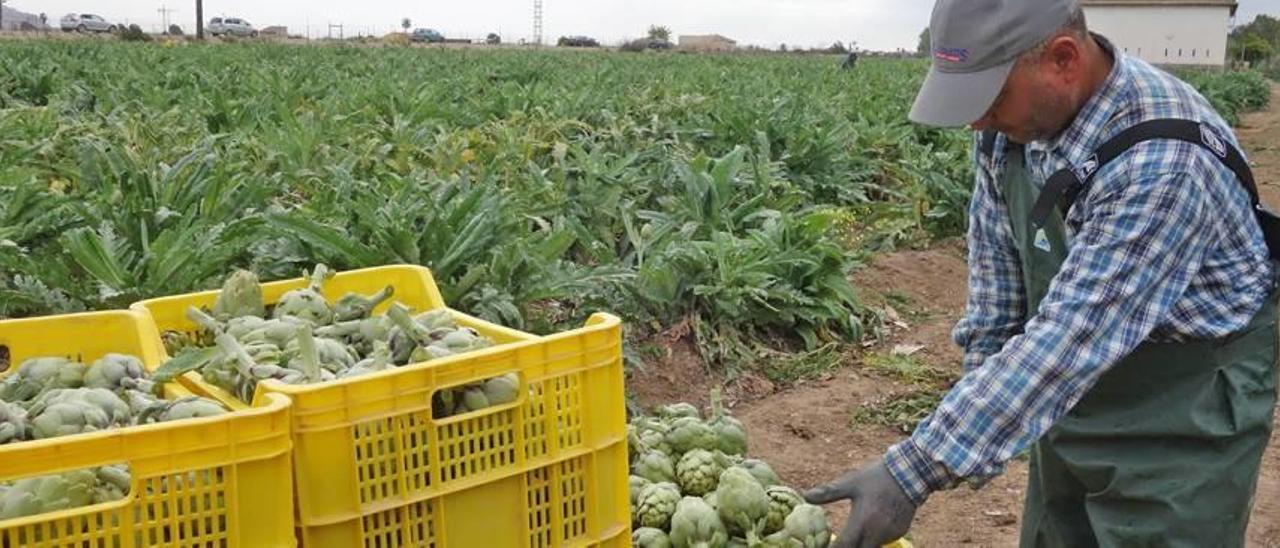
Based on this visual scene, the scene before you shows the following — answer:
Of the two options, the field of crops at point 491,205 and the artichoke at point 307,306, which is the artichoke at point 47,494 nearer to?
the artichoke at point 307,306

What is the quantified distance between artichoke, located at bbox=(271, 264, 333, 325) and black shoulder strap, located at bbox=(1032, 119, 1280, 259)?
1481mm

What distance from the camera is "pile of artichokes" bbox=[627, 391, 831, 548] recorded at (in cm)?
283

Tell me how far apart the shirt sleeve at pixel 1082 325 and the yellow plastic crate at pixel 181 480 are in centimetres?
109

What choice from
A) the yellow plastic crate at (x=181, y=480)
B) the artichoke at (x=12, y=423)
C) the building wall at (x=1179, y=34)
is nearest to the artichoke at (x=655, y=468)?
the yellow plastic crate at (x=181, y=480)

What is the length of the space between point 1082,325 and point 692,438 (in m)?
1.26

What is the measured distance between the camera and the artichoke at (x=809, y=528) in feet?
9.25

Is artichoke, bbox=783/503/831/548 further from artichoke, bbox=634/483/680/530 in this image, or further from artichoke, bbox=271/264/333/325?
artichoke, bbox=271/264/333/325

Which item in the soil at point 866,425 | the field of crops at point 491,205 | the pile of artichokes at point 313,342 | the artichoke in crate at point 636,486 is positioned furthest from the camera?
the field of crops at point 491,205

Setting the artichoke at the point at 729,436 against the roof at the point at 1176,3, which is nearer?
the artichoke at the point at 729,436

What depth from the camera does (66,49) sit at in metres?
22.4

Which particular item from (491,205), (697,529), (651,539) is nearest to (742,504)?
(697,529)

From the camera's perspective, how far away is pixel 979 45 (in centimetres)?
228

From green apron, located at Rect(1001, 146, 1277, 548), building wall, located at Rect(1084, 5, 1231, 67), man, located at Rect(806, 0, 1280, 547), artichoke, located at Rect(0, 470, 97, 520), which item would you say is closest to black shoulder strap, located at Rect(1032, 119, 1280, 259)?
man, located at Rect(806, 0, 1280, 547)

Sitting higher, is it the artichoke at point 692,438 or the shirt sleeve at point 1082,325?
the shirt sleeve at point 1082,325
